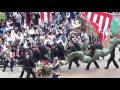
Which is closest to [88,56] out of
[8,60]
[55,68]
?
[55,68]

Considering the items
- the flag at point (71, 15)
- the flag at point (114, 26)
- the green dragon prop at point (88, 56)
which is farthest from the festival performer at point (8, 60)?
the flag at point (114, 26)

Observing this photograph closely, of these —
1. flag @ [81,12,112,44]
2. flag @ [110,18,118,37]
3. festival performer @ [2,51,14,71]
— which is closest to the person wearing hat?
festival performer @ [2,51,14,71]

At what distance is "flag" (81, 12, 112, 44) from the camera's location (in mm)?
23891

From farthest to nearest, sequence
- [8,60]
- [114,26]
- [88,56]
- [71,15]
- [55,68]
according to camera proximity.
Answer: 1. [71,15]
2. [114,26]
3. [8,60]
4. [88,56]
5. [55,68]

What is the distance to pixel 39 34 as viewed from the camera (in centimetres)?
2433

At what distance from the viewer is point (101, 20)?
2414 centimetres

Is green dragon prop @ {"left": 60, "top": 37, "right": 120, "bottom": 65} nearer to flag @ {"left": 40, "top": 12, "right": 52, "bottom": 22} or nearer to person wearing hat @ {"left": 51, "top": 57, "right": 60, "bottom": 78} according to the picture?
person wearing hat @ {"left": 51, "top": 57, "right": 60, "bottom": 78}

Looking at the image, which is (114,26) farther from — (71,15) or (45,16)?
(45,16)

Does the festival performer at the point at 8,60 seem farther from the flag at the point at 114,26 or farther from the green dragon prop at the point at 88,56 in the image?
the flag at the point at 114,26

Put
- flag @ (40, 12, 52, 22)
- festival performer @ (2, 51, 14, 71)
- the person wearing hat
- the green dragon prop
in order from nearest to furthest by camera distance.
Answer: the person wearing hat, the green dragon prop, festival performer @ (2, 51, 14, 71), flag @ (40, 12, 52, 22)

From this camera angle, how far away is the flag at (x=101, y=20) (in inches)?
941
